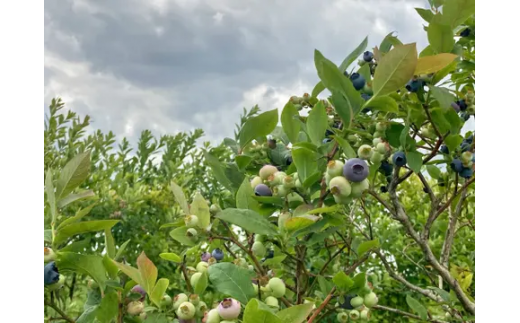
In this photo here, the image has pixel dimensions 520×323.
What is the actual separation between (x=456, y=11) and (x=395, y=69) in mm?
383

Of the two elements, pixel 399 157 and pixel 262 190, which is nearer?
pixel 262 190

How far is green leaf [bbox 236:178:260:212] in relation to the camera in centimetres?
95

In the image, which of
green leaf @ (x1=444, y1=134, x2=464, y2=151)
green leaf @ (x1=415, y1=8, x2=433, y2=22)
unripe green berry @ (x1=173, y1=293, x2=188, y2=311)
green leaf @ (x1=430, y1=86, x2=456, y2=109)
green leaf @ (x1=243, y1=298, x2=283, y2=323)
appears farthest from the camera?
green leaf @ (x1=415, y1=8, x2=433, y2=22)

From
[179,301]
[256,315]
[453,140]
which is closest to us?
[256,315]

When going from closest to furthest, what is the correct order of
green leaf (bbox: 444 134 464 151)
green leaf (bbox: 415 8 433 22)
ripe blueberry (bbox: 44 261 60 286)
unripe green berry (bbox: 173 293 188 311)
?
1. ripe blueberry (bbox: 44 261 60 286)
2. unripe green berry (bbox: 173 293 188 311)
3. green leaf (bbox: 444 134 464 151)
4. green leaf (bbox: 415 8 433 22)

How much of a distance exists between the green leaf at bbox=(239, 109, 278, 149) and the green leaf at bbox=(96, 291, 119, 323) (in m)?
0.41

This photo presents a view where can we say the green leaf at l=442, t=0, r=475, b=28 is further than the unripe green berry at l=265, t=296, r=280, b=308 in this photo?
Yes

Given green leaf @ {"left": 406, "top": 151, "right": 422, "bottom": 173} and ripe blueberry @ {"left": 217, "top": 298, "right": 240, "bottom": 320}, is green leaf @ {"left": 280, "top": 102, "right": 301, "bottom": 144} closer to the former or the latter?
green leaf @ {"left": 406, "top": 151, "right": 422, "bottom": 173}

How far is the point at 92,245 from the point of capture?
300 centimetres

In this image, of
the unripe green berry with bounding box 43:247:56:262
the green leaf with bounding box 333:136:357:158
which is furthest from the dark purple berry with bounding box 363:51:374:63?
the unripe green berry with bounding box 43:247:56:262

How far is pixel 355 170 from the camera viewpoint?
2.73ft

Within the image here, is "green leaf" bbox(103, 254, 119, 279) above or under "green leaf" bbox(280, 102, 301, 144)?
under

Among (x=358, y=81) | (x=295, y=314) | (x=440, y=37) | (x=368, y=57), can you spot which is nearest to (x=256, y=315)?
(x=295, y=314)

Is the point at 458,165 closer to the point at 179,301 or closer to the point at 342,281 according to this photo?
the point at 342,281
